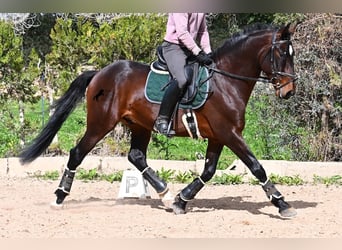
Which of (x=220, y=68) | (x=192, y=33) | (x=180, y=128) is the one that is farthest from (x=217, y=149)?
(x=192, y=33)

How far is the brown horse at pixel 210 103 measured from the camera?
5.86 m

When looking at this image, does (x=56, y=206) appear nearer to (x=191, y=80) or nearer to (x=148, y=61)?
(x=191, y=80)

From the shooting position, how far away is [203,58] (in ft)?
19.7

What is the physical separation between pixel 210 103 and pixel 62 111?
69.7 inches

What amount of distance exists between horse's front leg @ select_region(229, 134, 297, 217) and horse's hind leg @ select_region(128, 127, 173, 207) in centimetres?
102

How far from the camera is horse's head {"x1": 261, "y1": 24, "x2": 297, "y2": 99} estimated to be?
570 centimetres

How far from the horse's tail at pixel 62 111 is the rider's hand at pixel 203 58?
1.36 meters

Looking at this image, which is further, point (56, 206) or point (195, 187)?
point (56, 206)

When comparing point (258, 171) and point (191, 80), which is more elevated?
point (191, 80)

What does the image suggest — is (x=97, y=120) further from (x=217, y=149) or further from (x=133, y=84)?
(x=217, y=149)

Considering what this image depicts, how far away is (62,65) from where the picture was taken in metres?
9.82

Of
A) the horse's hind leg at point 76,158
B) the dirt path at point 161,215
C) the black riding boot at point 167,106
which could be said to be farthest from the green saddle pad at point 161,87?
the dirt path at point 161,215

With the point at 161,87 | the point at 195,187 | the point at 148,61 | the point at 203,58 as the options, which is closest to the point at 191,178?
the point at 148,61

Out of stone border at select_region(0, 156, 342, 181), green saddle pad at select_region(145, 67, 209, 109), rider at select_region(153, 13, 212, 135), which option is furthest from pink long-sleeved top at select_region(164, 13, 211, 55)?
stone border at select_region(0, 156, 342, 181)
